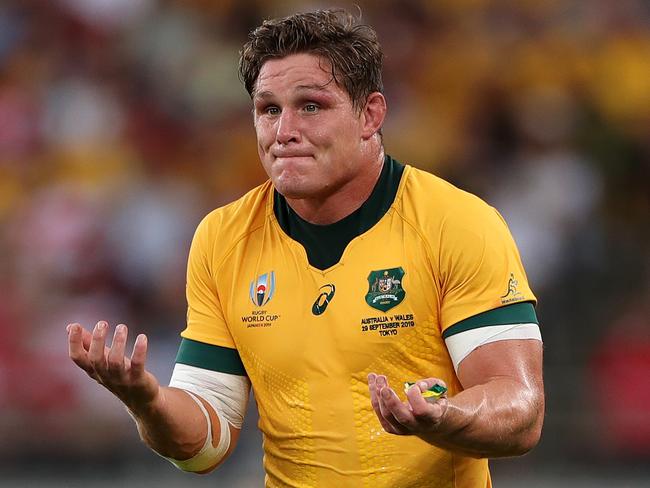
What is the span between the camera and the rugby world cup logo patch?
175 inches

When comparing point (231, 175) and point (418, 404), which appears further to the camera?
point (231, 175)

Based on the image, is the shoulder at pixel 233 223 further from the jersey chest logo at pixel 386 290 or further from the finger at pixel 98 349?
the finger at pixel 98 349

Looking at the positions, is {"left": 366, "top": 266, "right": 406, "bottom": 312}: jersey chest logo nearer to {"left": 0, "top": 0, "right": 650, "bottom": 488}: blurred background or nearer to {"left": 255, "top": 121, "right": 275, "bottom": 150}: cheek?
{"left": 255, "top": 121, "right": 275, "bottom": 150}: cheek

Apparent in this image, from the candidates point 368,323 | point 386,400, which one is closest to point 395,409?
point 386,400

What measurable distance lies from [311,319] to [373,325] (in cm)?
24

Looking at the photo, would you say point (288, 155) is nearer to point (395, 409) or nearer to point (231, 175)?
point (395, 409)

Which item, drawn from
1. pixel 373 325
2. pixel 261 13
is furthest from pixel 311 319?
pixel 261 13

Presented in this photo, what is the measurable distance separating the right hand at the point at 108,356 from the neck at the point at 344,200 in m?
0.97

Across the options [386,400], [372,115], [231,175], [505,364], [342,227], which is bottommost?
[386,400]

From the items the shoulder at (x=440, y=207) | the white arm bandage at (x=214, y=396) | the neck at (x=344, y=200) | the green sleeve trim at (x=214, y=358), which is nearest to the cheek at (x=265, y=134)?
the neck at (x=344, y=200)

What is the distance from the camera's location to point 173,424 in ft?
13.9

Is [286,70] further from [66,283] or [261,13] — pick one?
[261,13]

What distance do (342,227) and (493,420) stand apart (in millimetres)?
1012

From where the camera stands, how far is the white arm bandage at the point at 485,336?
409 cm
